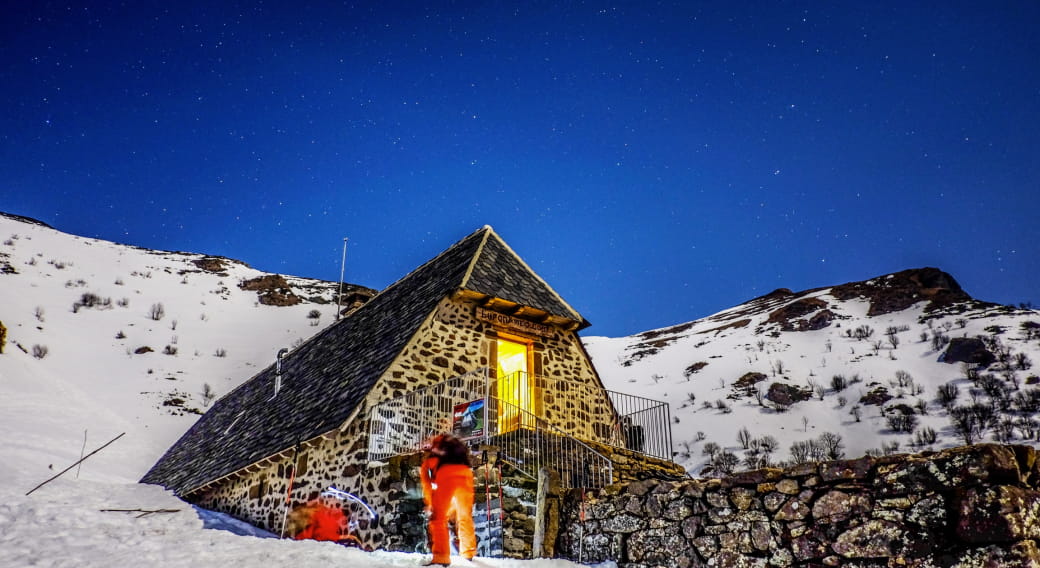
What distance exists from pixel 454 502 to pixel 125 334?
30.0 meters

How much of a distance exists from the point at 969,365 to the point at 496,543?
24902mm

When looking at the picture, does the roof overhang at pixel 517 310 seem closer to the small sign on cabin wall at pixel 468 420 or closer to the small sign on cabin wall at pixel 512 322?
the small sign on cabin wall at pixel 512 322

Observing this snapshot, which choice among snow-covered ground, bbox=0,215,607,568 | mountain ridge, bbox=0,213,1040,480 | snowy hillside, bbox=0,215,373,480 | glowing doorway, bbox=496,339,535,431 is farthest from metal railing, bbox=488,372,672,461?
snowy hillside, bbox=0,215,373,480

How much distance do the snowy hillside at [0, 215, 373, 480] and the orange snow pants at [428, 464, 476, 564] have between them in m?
12.1

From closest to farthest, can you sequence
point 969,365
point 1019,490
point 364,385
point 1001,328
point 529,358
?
point 1019,490
point 364,385
point 529,358
point 969,365
point 1001,328

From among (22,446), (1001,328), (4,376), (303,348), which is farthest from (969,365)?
(4,376)

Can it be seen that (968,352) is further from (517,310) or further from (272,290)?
(272,290)

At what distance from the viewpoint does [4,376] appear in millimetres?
21328

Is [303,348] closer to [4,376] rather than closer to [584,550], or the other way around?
[4,376]

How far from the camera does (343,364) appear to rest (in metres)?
14.7

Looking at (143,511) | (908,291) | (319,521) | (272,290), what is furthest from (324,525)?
(908,291)

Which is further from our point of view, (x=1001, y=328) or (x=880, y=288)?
(x=880, y=288)

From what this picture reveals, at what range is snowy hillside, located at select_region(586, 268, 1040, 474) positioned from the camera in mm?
21859

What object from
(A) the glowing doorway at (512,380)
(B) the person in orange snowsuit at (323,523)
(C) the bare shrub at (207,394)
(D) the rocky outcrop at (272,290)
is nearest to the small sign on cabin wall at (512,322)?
(A) the glowing doorway at (512,380)
